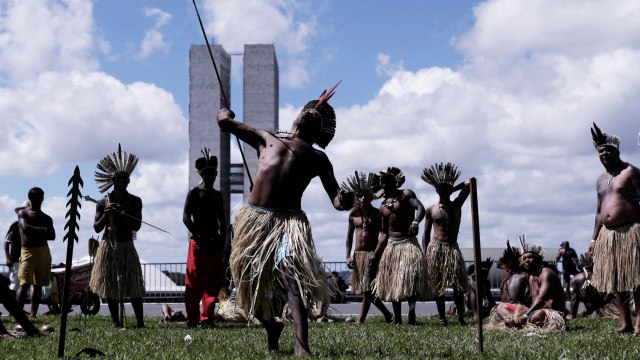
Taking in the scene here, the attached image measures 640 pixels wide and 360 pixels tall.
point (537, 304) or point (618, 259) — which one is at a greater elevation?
point (618, 259)

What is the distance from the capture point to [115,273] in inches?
395

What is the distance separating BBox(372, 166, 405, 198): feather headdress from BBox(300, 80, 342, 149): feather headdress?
4205 mm

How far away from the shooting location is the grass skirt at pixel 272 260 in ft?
19.2

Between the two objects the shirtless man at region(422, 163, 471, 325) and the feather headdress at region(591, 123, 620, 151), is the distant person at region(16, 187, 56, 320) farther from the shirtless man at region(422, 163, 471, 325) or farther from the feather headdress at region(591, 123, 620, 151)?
the feather headdress at region(591, 123, 620, 151)

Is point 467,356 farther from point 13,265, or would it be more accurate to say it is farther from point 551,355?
point 13,265

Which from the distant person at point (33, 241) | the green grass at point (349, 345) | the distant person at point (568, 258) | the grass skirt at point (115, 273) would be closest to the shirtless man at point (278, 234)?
the green grass at point (349, 345)

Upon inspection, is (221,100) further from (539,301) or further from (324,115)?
(324,115)

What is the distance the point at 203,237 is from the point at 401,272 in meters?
2.34

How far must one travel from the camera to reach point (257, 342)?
7.16m

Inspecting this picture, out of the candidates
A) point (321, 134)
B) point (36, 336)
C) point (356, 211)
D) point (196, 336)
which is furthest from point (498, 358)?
point (356, 211)

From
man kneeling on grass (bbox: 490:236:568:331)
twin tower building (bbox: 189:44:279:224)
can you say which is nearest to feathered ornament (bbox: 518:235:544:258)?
man kneeling on grass (bbox: 490:236:568:331)

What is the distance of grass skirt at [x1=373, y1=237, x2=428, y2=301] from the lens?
10.3m

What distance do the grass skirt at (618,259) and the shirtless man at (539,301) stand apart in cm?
73

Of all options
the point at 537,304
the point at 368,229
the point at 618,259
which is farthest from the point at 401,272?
the point at 618,259
